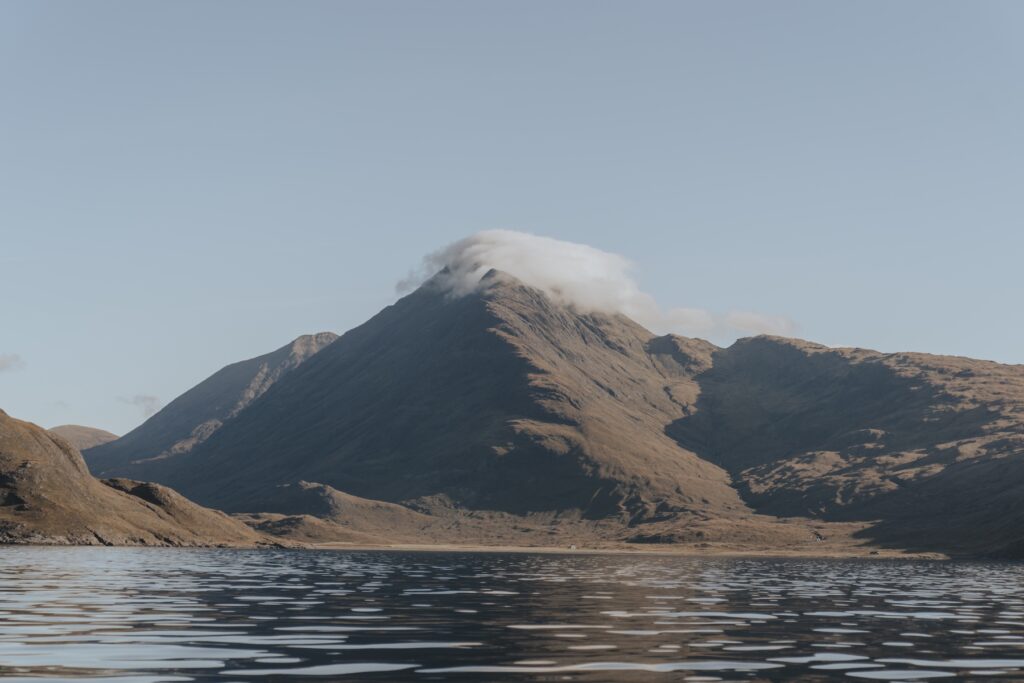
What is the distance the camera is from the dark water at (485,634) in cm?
3297

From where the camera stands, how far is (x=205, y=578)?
90.7m

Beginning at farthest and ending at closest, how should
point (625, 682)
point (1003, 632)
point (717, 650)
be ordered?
point (1003, 632), point (717, 650), point (625, 682)

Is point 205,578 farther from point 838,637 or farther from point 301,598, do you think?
point 838,637

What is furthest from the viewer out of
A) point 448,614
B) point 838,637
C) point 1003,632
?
point 448,614

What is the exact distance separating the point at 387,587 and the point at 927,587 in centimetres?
5025

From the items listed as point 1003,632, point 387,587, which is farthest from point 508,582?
point 1003,632

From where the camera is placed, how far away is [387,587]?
82000 millimetres

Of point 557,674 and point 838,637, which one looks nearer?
point 557,674

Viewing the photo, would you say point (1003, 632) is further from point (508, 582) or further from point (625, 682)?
point (508, 582)

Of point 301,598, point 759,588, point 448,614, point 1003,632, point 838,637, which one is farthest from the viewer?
point 759,588

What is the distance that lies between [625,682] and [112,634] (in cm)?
2031

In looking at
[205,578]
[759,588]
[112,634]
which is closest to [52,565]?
[205,578]

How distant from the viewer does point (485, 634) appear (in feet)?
145

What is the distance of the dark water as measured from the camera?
33.0 metres
